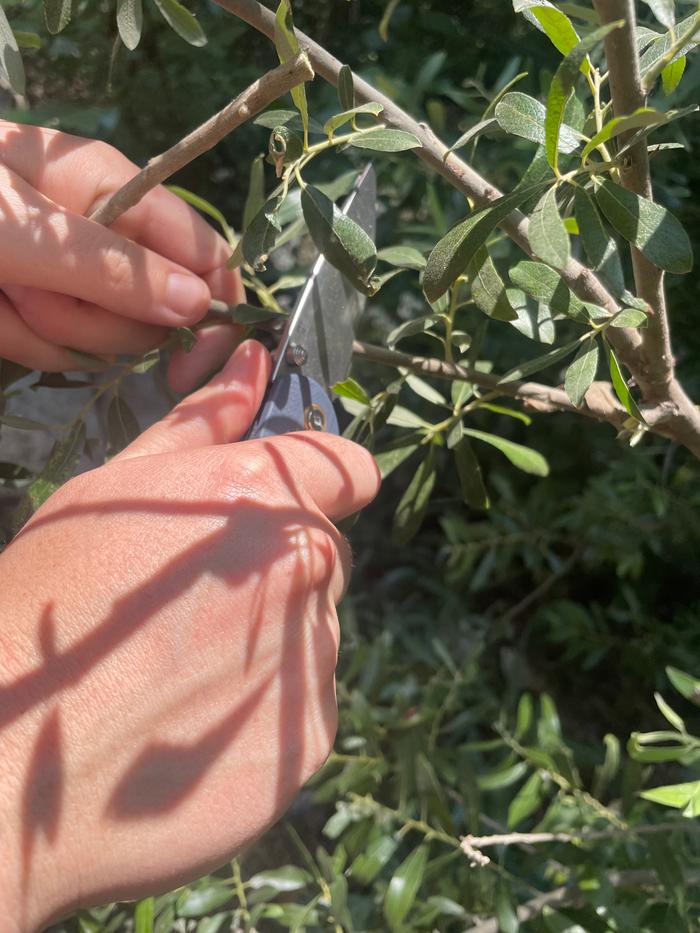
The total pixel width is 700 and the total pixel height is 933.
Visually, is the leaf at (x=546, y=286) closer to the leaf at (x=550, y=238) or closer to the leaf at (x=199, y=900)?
the leaf at (x=550, y=238)

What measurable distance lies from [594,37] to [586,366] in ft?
0.94

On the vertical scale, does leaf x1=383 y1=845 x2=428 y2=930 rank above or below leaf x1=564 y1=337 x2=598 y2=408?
below

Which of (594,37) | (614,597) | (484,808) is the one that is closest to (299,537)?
(594,37)

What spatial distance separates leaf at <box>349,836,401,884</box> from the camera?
4.02 feet

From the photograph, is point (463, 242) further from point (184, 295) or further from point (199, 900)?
point (199, 900)

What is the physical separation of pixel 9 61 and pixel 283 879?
108cm

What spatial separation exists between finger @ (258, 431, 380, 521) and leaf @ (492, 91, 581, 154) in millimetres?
330

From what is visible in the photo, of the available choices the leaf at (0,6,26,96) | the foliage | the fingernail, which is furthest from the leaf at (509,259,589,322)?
the leaf at (0,6,26,96)

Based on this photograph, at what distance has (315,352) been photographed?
93 centimetres

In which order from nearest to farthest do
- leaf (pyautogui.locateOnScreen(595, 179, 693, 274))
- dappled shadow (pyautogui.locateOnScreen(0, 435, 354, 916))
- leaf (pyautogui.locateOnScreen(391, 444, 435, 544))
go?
leaf (pyautogui.locateOnScreen(595, 179, 693, 274)) < dappled shadow (pyautogui.locateOnScreen(0, 435, 354, 916)) < leaf (pyautogui.locateOnScreen(391, 444, 435, 544))

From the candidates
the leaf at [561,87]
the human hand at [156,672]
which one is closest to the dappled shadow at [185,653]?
the human hand at [156,672]

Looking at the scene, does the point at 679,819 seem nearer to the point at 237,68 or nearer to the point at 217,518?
the point at 217,518

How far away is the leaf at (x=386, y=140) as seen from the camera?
632 mm

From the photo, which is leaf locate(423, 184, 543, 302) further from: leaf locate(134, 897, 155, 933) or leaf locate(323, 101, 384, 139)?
leaf locate(134, 897, 155, 933)
